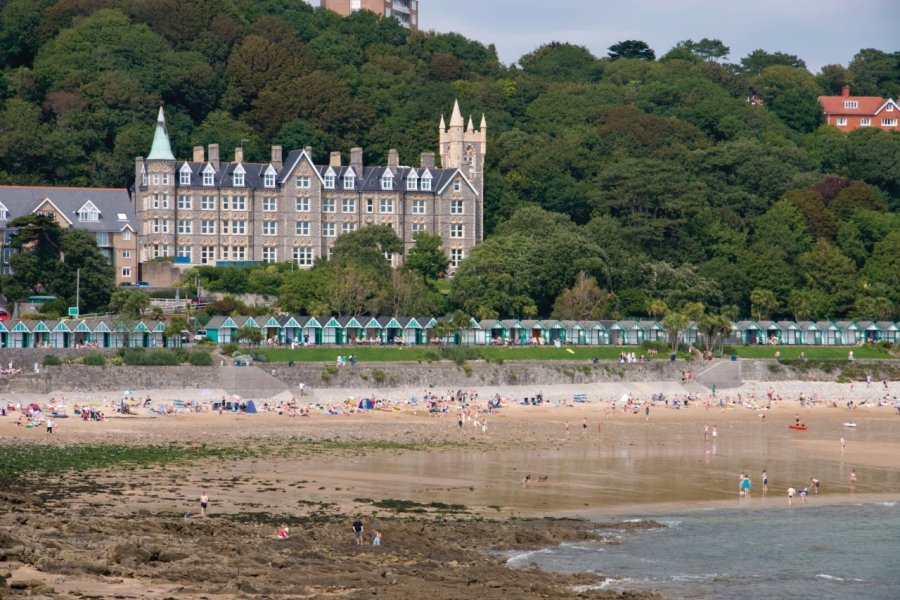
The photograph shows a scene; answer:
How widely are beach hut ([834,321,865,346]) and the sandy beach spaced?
51.3 feet

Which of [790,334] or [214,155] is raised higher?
[214,155]

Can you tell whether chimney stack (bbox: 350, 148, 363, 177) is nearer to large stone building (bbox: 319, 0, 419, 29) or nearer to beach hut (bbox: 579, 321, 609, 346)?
beach hut (bbox: 579, 321, 609, 346)

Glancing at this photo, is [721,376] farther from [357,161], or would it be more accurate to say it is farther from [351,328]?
[357,161]

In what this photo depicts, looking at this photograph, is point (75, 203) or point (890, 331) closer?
point (890, 331)

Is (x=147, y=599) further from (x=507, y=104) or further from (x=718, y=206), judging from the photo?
(x=507, y=104)

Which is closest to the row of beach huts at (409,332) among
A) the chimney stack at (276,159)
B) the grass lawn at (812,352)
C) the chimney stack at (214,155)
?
the grass lawn at (812,352)

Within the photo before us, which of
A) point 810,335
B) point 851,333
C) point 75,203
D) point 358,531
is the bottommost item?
point 358,531

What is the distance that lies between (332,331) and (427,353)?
7134 millimetres

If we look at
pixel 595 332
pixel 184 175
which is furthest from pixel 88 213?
pixel 595 332

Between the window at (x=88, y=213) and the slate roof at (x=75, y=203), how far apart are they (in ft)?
0.76

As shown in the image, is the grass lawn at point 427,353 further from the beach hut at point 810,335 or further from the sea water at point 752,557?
the sea water at point 752,557

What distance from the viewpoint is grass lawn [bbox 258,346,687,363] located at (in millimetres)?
78625

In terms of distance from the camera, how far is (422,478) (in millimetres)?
49938

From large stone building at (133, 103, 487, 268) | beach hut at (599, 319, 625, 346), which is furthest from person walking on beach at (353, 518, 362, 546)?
large stone building at (133, 103, 487, 268)
